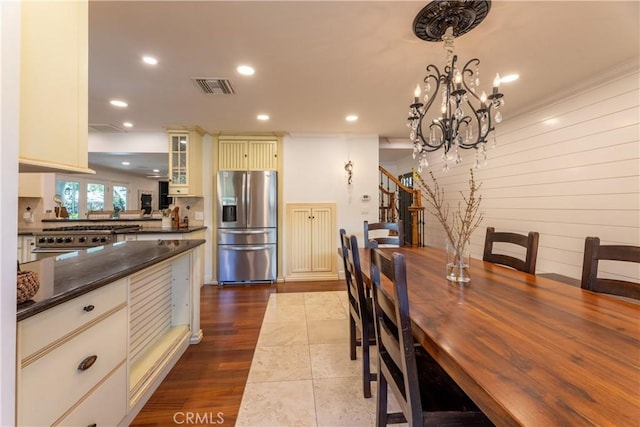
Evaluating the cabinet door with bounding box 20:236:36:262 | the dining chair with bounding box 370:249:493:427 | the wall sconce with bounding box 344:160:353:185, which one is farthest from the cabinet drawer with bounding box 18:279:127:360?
the wall sconce with bounding box 344:160:353:185

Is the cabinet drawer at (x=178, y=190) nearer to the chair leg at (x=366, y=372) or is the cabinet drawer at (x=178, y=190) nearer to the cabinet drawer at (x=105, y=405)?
the cabinet drawer at (x=105, y=405)

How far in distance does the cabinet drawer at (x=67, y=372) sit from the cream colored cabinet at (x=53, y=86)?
0.72m

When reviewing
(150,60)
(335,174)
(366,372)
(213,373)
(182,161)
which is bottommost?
(213,373)

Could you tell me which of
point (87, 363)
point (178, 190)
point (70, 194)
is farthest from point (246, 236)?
point (70, 194)

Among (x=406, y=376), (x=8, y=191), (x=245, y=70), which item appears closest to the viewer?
(x=8, y=191)

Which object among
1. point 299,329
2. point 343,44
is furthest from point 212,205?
point 343,44

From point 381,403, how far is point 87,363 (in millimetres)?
1333

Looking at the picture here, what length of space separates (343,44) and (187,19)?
3.49 ft

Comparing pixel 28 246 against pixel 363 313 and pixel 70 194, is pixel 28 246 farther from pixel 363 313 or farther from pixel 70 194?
pixel 70 194

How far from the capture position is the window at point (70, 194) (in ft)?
22.5

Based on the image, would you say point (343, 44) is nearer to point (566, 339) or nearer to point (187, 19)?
point (187, 19)

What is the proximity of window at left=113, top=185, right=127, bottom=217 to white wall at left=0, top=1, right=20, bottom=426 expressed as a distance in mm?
9296

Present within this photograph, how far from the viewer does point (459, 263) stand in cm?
166

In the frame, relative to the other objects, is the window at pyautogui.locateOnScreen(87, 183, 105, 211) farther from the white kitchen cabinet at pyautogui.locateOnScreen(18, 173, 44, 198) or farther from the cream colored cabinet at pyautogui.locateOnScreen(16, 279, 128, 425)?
the cream colored cabinet at pyautogui.locateOnScreen(16, 279, 128, 425)
